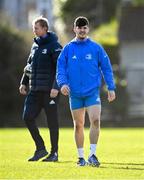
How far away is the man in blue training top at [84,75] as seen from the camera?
12961 millimetres

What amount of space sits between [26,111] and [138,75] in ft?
80.2

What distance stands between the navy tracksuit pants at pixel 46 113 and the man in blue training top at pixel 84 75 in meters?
1.22

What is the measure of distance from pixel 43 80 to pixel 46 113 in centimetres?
57

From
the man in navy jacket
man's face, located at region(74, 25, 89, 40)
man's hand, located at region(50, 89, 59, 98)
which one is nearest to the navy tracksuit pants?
the man in navy jacket

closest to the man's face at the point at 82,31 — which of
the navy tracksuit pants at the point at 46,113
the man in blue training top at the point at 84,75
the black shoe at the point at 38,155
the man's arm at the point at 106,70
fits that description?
the man in blue training top at the point at 84,75

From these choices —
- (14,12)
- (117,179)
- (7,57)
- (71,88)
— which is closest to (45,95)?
(71,88)

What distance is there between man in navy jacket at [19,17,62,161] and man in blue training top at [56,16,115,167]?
107cm

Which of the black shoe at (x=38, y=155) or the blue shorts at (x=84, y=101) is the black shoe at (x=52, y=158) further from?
the blue shorts at (x=84, y=101)

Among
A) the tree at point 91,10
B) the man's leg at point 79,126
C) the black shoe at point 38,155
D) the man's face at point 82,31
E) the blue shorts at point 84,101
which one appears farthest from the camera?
the tree at point 91,10

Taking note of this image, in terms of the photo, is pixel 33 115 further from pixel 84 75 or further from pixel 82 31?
pixel 82 31

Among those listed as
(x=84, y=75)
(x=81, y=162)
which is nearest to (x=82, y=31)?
(x=84, y=75)

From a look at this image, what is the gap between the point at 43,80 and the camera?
1422cm

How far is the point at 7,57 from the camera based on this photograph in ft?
125

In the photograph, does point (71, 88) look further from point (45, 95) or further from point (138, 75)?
point (138, 75)
